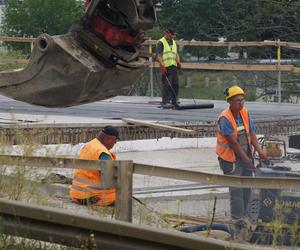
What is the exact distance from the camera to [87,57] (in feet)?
27.2

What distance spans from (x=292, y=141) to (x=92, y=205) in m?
7.86

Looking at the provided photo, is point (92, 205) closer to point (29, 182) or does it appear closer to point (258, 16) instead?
point (29, 182)

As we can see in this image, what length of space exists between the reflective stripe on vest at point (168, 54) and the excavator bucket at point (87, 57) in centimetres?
1185

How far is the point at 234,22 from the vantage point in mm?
48656

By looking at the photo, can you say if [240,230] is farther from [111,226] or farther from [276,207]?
[111,226]

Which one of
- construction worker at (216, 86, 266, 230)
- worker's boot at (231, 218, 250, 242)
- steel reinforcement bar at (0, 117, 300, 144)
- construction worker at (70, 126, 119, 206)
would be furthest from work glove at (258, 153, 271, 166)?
steel reinforcement bar at (0, 117, 300, 144)

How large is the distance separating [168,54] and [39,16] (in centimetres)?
2396

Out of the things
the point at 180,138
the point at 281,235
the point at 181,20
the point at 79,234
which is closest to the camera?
the point at 79,234

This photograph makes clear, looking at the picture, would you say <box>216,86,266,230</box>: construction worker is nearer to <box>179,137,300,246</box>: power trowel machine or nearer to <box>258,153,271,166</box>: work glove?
<box>258,153,271,166</box>: work glove

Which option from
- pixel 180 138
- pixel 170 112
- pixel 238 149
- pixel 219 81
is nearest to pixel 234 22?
pixel 219 81

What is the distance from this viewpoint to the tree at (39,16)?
1681 inches

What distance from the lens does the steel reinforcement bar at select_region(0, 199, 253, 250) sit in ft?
18.8

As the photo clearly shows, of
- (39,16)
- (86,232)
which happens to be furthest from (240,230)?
(39,16)

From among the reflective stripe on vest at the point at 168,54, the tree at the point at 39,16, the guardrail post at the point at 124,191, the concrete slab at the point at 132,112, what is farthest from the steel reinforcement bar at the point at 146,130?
the tree at the point at 39,16
